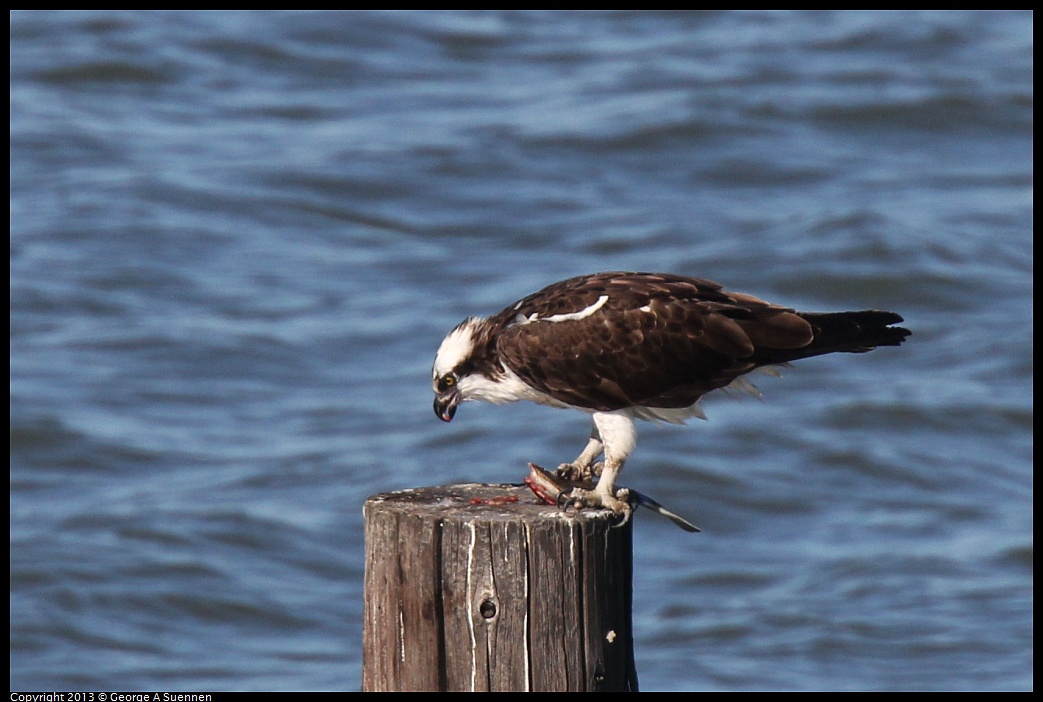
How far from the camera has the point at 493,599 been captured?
5.64 metres

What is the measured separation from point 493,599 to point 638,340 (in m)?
1.65

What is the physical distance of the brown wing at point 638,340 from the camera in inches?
271

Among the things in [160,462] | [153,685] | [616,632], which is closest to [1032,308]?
[160,462]

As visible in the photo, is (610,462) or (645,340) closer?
(610,462)

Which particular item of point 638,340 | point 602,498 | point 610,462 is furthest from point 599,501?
point 638,340

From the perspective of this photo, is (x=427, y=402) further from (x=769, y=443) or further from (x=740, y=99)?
(x=740, y=99)

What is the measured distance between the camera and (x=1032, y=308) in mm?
20906

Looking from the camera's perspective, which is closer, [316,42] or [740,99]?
[740,99]

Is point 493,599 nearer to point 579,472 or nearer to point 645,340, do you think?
point 579,472

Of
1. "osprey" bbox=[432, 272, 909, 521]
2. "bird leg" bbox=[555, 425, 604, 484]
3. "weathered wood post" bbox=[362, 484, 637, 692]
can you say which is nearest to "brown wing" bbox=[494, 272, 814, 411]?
"osprey" bbox=[432, 272, 909, 521]

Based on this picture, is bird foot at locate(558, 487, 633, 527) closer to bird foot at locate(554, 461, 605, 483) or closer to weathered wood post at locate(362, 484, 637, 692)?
weathered wood post at locate(362, 484, 637, 692)

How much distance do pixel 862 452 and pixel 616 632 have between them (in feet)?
40.7

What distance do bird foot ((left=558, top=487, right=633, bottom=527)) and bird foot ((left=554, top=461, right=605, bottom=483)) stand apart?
0.55 metres

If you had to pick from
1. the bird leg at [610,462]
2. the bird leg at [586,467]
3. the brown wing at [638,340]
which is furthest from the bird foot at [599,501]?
the brown wing at [638,340]
